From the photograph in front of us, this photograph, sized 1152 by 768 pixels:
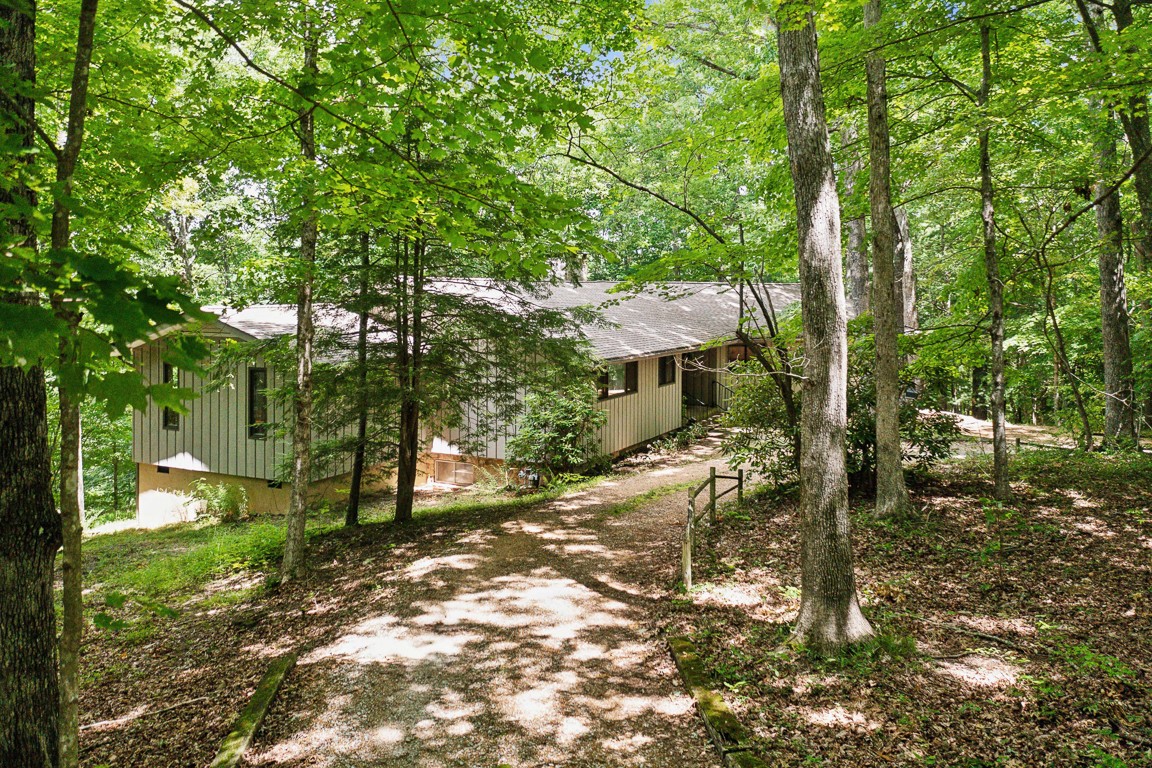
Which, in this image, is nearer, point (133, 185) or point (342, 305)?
point (133, 185)

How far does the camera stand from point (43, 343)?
6.46 feet

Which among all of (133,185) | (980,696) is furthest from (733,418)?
(133,185)

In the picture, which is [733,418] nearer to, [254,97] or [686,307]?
[254,97]

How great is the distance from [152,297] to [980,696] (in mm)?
5903

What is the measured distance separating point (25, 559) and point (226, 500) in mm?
13307

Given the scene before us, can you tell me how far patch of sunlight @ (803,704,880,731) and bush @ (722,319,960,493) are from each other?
5900 millimetres

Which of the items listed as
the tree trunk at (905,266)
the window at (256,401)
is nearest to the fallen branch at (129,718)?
the window at (256,401)

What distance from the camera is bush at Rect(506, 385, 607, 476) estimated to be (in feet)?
47.5

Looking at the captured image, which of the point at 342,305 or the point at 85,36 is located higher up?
the point at 85,36

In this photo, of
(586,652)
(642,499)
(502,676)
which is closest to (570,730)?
(502,676)

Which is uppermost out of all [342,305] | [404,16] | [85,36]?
[404,16]

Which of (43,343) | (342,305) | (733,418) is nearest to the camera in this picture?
(43,343)

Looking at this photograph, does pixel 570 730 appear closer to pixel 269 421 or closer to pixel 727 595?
pixel 727 595

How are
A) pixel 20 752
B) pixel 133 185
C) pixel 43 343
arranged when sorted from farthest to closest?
1. pixel 133 185
2. pixel 20 752
3. pixel 43 343
